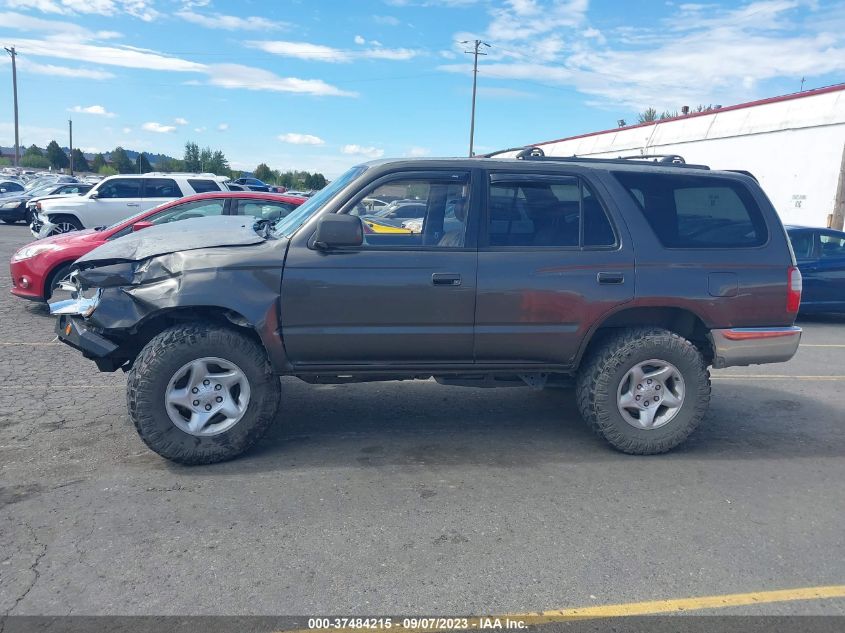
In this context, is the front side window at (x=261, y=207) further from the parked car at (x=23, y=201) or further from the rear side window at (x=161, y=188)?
the parked car at (x=23, y=201)

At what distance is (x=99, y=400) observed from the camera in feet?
18.6

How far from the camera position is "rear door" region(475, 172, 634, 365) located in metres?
4.68

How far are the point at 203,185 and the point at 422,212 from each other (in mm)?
11496

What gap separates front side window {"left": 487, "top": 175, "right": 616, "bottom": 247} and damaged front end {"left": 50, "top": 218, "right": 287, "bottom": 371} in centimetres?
147

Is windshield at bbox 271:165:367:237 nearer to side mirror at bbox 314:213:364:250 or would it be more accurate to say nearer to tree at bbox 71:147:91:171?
side mirror at bbox 314:213:364:250

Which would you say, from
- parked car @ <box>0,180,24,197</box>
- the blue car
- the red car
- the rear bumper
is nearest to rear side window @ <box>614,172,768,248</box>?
the rear bumper

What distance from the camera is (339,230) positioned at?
4344 millimetres

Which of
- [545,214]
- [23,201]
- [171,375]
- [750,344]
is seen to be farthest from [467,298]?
[23,201]

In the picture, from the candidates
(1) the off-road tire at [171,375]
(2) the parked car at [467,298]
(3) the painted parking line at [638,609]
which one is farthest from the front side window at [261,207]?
(3) the painted parking line at [638,609]

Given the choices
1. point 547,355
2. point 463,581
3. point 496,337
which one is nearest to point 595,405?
point 547,355

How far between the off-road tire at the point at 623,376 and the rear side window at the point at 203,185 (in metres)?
11.9

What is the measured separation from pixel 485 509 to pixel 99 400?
347 centimetres

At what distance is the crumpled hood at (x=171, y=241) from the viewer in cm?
448

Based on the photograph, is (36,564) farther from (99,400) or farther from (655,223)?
(655,223)
